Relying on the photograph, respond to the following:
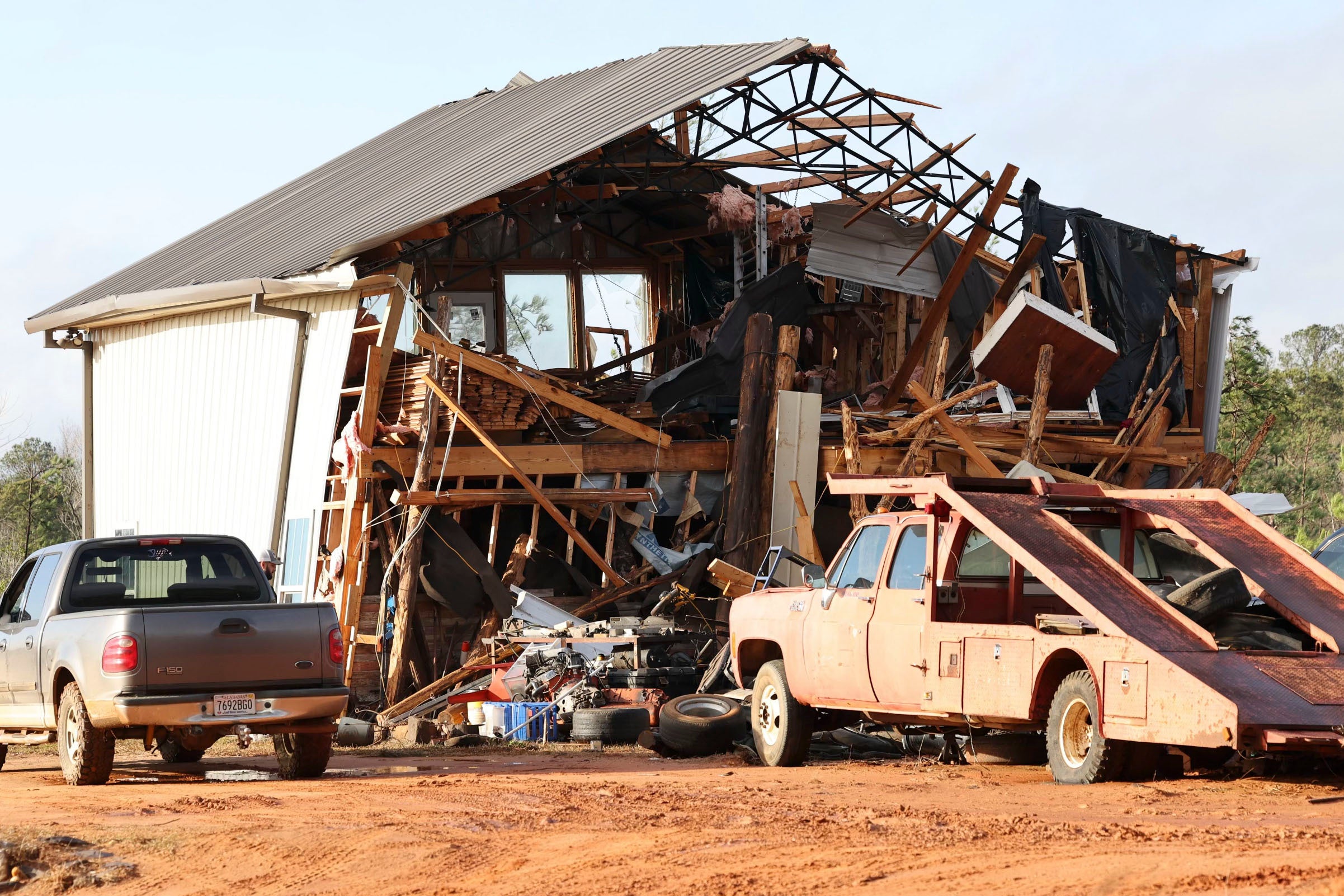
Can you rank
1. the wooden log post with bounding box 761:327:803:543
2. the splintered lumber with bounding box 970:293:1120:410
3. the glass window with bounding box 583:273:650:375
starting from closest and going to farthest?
the wooden log post with bounding box 761:327:803:543, the splintered lumber with bounding box 970:293:1120:410, the glass window with bounding box 583:273:650:375

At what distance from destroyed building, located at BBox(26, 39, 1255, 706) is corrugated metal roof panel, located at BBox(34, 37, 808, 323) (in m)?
0.12

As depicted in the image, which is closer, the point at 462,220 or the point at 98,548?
the point at 98,548

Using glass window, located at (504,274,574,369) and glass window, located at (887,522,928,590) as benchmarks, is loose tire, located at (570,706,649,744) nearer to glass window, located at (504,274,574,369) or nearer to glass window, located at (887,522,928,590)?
glass window, located at (887,522,928,590)

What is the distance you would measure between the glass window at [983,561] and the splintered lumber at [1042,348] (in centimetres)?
1066

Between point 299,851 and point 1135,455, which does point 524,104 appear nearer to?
point 1135,455

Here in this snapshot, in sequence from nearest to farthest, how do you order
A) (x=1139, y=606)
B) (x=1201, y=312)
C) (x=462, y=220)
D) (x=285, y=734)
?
1. (x=1139, y=606)
2. (x=285, y=734)
3. (x=462, y=220)
4. (x=1201, y=312)

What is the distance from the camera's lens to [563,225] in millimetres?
22203

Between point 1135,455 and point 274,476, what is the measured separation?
11715mm

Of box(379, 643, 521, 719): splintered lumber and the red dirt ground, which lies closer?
the red dirt ground

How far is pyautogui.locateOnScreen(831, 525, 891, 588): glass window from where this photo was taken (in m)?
11.2

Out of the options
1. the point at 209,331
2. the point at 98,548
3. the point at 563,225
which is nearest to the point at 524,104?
the point at 563,225

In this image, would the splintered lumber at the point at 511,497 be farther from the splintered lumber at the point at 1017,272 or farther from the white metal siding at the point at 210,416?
the splintered lumber at the point at 1017,272

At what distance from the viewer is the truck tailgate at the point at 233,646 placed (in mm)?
10805

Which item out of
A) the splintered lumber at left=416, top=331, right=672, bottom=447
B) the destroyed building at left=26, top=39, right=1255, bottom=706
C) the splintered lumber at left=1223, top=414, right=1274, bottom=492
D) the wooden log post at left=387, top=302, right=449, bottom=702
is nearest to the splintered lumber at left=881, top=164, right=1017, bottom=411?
the destroyed building at left=26, top=39, right=1255, bottom=706
